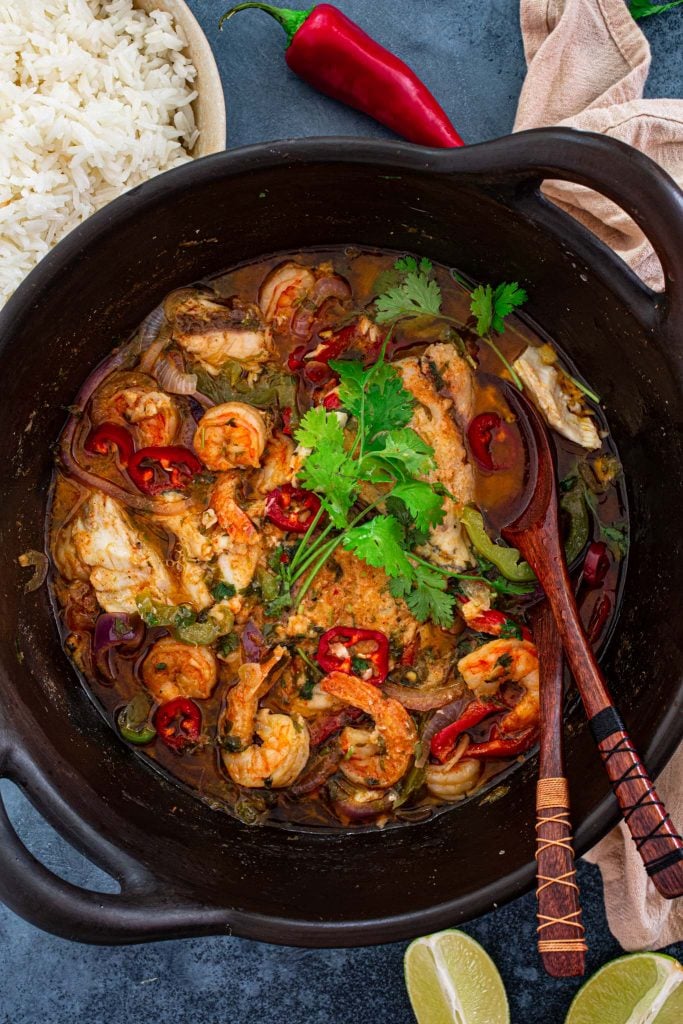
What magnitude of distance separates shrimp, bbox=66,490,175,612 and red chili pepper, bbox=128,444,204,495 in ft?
0.41

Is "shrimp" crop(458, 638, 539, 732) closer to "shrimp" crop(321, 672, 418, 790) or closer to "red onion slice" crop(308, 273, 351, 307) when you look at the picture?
"shrimp" crop(321, 672, 418, 790)

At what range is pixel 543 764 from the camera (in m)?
2.63

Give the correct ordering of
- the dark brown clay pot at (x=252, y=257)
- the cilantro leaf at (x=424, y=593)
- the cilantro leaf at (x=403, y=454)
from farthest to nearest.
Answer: the cilantro leaf at (x=424, y=593), the cilantro leaf at (x=403, y=454), the dark brown clay pot at (x=252, y=257)

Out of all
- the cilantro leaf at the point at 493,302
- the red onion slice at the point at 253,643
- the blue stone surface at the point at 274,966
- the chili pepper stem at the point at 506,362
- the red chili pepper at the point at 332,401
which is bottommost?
the blue stone surface at the point at 274,966

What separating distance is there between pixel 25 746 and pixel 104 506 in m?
0.81

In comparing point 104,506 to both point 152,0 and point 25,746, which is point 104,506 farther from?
point 152,0

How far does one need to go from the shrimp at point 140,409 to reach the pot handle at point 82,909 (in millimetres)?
1279

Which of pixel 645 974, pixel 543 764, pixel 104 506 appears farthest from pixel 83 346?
pixel 645 974

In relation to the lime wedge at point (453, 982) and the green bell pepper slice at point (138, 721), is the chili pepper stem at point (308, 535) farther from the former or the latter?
the lime wedge at point (453, 982)

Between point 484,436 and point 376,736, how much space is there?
3.54ft

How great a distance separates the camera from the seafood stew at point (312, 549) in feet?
9.91

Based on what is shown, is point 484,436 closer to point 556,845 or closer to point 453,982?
point 556,845

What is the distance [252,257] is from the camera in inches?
127

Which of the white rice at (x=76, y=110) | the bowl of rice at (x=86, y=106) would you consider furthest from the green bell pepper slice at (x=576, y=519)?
the white rice at (x=76, y=110)
